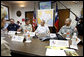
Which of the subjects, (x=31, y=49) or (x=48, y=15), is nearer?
(x=31, y=49)

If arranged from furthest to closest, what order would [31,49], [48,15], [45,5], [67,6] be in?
1. [45,5]
2. [67,6]
3. [48,15]
4. [31,49]

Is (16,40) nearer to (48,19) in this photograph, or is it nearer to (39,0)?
(48,19)

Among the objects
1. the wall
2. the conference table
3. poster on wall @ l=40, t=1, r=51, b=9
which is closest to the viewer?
the conference table

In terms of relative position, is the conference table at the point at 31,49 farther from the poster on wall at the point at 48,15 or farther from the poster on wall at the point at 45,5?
the poster on wall at the point at 45,5

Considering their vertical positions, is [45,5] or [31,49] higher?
[45,5]

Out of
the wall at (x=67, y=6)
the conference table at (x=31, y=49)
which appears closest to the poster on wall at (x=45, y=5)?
the wall at (x=67, y=6)

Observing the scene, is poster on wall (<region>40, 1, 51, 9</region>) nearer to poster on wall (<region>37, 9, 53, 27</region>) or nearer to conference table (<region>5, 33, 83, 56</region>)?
poster on wall (<region>37, 9, 53, 27</region>)

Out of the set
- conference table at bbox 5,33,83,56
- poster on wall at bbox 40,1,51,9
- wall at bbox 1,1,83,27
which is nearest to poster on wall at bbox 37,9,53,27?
poster on wall at bbox 40,1,51,9

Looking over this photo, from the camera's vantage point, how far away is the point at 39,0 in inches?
177

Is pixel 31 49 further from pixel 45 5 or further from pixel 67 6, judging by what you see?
pixel 67 6

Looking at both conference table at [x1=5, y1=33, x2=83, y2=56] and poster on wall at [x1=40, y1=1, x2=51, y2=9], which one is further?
poster on wall at [x1=40, y1=1, x2=51, y2=9]

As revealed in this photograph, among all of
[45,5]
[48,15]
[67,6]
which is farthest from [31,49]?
[67,6]

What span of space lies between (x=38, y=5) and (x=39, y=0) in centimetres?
38

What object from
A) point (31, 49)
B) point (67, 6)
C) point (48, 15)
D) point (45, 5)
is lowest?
point (31, 49)
